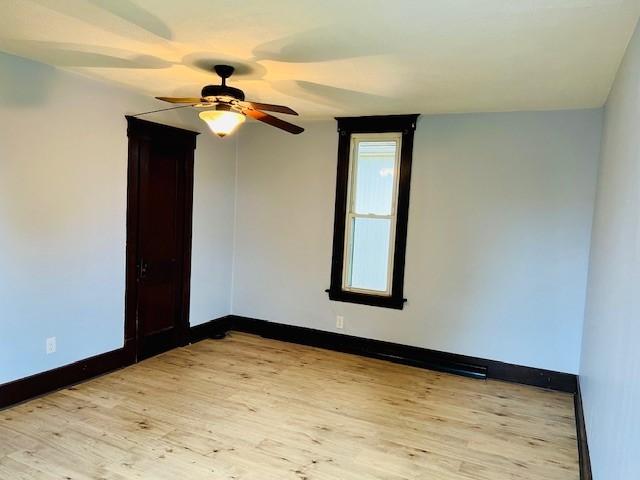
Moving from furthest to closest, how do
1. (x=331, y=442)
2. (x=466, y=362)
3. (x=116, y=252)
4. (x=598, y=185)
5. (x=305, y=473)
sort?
(x=466, y=362) → (x=116, y=252) → (x=598, y=185) → (x=331, y=442) → (x=305, y=473)

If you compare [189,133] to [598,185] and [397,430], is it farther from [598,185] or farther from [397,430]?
[598,185]

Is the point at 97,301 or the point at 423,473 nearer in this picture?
the point at 423,473

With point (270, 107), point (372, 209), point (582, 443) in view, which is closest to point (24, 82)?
point (270, 107)

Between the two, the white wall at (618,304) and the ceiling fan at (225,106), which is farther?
the ceiling fan at (225,106)

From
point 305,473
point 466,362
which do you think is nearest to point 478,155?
point 466,362

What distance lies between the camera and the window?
4.55 m

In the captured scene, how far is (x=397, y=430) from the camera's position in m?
3.19

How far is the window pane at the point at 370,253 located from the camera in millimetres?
4719

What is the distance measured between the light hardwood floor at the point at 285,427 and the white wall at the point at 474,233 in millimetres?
513

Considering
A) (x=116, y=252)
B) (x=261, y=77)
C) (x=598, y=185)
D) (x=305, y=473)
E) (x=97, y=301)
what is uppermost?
Result: (x=261, y=77)

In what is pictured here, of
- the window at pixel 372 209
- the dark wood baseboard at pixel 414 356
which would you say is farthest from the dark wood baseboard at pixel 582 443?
the window at pixel 372 209

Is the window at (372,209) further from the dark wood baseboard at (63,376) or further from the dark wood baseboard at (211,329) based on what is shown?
the dark wood baseboard at (63,376)

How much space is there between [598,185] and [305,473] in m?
3.09

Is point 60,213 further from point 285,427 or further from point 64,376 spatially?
point 285,427
